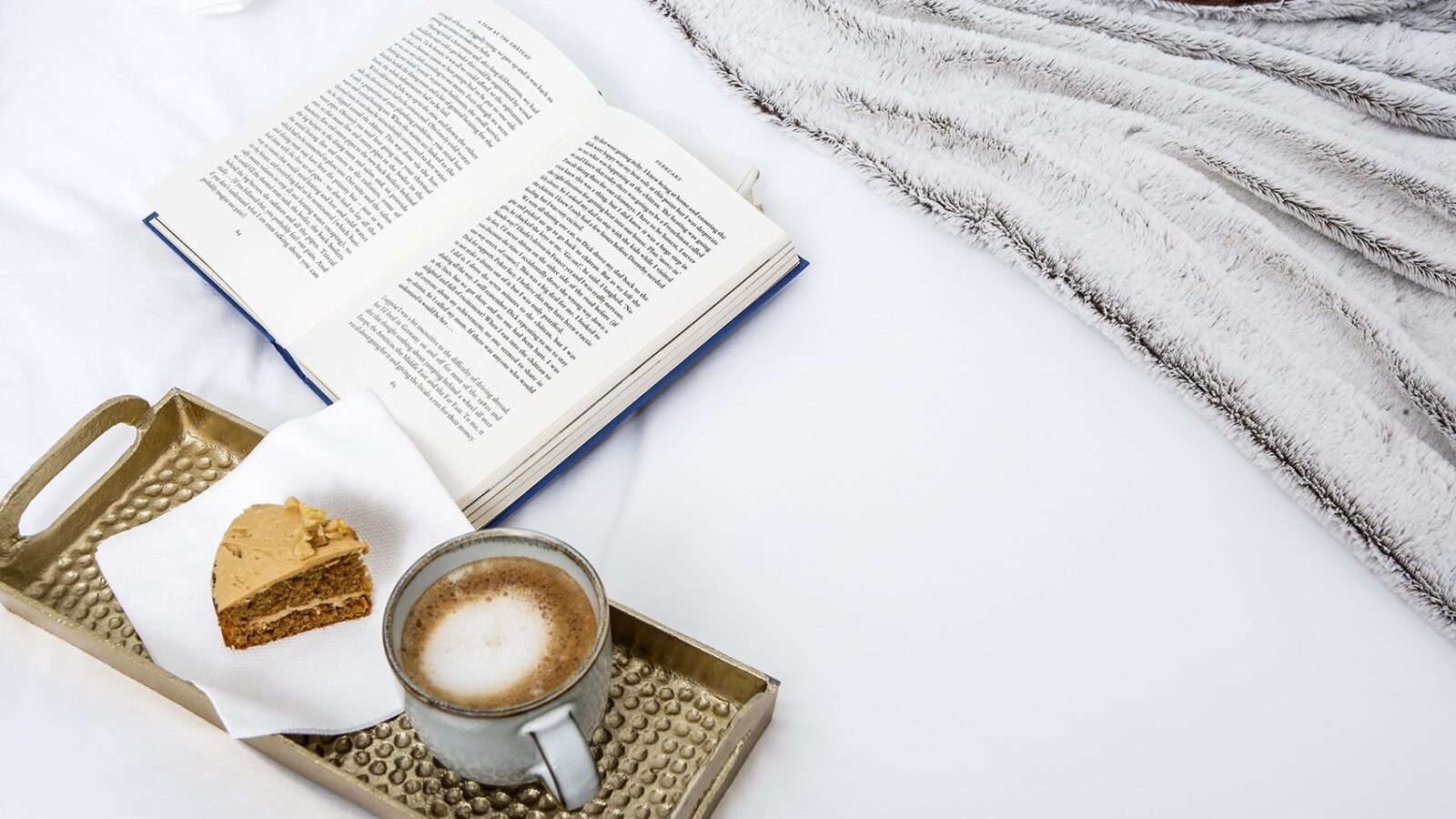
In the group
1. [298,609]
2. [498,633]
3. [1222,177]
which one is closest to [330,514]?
[298,609]

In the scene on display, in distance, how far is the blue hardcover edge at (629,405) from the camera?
2.25ft

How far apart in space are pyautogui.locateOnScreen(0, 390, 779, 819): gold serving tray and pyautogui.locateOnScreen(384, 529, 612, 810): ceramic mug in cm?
4

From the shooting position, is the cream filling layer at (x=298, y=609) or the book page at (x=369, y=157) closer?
the cream filling layer at (x=298, y=609)

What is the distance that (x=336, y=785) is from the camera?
0.55 metres

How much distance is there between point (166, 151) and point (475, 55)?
27 centimetres

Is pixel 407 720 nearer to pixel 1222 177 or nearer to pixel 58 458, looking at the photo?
pixel 58 458

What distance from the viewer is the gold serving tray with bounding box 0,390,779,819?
54cm

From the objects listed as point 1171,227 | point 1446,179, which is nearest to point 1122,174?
point 1171,227

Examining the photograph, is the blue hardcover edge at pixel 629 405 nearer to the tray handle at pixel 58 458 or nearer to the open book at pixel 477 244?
the open book at pixel 477 244

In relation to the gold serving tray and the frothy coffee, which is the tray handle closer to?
the gold serving tray

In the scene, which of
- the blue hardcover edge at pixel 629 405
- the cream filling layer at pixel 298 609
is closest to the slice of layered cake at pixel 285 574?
the cream filling layer at pixel 298 609

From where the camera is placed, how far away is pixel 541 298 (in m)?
0.73

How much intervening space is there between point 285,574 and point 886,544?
354 mm

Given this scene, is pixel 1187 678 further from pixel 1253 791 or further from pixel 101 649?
pixel 101 649
